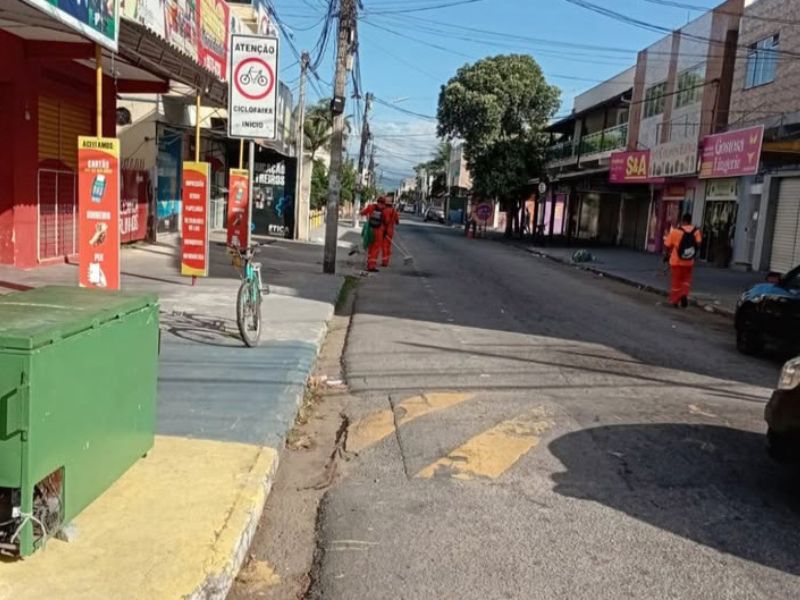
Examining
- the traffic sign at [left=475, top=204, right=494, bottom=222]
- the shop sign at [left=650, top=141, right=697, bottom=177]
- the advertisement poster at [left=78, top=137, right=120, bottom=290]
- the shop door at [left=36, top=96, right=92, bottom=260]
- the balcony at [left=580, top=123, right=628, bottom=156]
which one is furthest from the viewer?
the traffic sign at [left=475, top=204, right=494, bottom=222]

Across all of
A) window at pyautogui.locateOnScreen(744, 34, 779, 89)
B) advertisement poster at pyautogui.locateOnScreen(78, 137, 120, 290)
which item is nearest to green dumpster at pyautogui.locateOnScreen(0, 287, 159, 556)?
advertisement poster at pyautogui.locateOnScreen(78, 137, 120, 290)

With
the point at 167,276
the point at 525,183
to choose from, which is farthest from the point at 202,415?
the point at 525,183

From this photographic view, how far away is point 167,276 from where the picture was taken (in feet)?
46.5

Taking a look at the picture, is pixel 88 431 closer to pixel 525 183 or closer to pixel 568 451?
pixel 568 451

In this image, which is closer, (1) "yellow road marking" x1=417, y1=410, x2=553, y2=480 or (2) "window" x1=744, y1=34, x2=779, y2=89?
(1) "yellow road marking" x1=417, y1=410, x2=553, y2=480

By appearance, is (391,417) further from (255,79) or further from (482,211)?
(482,211)

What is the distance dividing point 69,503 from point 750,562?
135 inches

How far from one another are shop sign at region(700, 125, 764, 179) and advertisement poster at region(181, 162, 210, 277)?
12.7 m

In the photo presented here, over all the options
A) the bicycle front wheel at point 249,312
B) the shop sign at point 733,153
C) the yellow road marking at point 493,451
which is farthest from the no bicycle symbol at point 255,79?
the shop sign at point 733,153

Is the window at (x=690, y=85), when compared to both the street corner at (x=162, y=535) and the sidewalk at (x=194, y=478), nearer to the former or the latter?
the sidewalk at (x=194, y=478)

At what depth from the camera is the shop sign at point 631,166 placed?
91.9ft

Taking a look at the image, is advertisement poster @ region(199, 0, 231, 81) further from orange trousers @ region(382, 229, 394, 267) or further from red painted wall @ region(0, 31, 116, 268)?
orange trousers @ region(382, 229, 394, 267)

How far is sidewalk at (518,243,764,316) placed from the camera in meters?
17.2

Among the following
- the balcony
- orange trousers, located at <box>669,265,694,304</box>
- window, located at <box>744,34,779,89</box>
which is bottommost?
orange trousers, located at <box>669,265,694,304</box>
